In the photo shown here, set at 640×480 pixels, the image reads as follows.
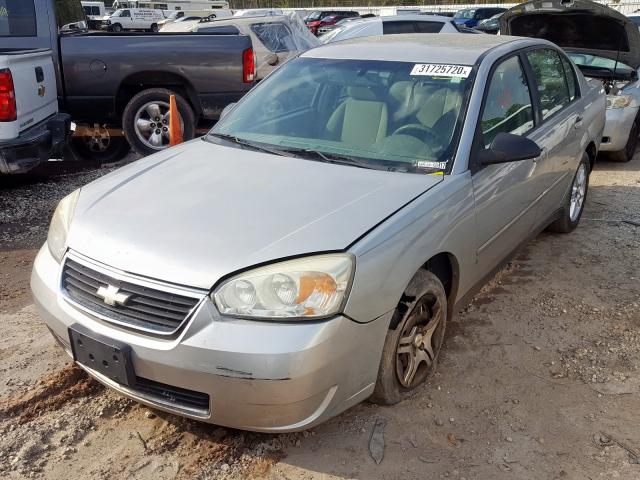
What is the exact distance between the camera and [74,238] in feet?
9.01

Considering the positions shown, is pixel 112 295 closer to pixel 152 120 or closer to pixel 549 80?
pixel 549 80

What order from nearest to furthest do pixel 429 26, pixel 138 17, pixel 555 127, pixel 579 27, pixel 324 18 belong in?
pixel 555 127
pixel 579 27
pixel 429 26
pixel 324 18
pixel 138 17

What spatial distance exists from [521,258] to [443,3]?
47270mm

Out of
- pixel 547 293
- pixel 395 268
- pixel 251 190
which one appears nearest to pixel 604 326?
pixel 547 293

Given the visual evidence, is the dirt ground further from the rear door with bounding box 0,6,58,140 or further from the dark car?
the dark car

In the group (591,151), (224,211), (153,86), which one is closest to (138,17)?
(153,86)

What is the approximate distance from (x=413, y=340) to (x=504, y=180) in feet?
3.80

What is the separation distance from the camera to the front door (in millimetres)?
3365

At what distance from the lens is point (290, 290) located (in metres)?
2.40

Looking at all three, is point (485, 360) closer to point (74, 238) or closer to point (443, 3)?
point (74, 238)

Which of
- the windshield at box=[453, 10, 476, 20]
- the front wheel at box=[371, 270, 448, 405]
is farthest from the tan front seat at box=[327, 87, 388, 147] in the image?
the windshield at box=[453, 10, 476, 20]

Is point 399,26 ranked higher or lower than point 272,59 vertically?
higher

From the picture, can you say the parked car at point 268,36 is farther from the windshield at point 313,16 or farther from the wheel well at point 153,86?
the windshield at point 313,16

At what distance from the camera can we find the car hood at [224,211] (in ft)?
8.06
